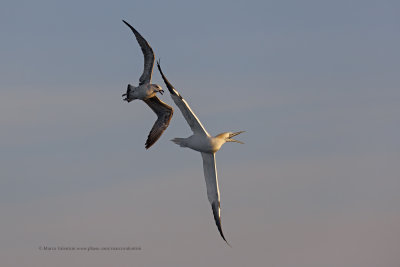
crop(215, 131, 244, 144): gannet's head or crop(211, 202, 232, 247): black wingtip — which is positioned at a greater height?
crop(215, 131, 244, 144): gannet's head

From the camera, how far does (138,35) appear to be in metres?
57.0

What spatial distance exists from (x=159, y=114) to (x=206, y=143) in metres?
5.39

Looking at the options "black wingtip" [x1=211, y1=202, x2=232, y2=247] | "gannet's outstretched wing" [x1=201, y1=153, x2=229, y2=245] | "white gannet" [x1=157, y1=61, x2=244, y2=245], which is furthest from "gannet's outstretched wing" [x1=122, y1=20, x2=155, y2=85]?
"black wingtip" [x1=211, y1=202, x2=232, y2=247]

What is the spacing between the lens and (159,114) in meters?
60.9

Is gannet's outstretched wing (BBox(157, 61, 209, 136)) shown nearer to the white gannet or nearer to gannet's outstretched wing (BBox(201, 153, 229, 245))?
the white gannet

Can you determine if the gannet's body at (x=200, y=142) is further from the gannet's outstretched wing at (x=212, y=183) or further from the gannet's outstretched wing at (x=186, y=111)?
the gannet's outstretched wing at (x=212, y=183)

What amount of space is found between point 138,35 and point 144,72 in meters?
2.36

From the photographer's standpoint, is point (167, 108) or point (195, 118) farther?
point (167, 108)

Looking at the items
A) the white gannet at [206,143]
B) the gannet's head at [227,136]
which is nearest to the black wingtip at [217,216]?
the white gannet at [206,143]

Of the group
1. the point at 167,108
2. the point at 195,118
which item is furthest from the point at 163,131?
the point at 195,118

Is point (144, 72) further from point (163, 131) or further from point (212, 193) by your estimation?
point (212, 193)

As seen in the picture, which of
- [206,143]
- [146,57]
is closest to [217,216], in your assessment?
[206,143]

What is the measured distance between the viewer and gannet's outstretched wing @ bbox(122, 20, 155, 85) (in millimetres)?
57031

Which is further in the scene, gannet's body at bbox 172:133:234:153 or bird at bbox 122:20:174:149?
bird at bbox 122:20:174:149
